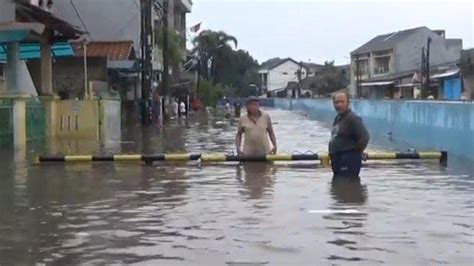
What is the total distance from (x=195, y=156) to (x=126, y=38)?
39054 mm

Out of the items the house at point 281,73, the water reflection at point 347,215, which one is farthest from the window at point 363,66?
the water reflection at point 347,215

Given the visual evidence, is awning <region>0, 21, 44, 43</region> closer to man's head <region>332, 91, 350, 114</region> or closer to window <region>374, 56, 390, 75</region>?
man's head <region>332, 91, 350, 114</region>

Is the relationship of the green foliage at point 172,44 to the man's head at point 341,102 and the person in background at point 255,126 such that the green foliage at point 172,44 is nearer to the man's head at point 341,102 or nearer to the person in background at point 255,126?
the person in background at point 255,126

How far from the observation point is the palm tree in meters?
109

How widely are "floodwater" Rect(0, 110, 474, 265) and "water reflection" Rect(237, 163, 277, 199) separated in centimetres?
2

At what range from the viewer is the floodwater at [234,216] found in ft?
25.6

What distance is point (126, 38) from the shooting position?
181 ft

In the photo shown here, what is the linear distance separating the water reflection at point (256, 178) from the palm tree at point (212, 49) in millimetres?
89849

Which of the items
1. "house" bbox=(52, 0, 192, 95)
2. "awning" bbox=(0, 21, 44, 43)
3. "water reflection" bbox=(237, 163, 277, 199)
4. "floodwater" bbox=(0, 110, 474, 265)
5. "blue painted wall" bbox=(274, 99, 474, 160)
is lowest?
"floodwater" bbox=(0, 110, 474, 265)

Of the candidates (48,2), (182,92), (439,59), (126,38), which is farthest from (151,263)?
(439,59)

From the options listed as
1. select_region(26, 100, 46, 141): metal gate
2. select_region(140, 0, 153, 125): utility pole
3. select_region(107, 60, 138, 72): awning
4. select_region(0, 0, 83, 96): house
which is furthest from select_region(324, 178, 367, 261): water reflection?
select_region(107, 60, 138, 72): awning

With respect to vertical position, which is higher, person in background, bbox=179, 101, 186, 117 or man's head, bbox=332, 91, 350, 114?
man's head, bbox=332, 91, 350, 114

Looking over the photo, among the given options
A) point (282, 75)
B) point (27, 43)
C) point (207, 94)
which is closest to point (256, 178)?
point (27, 43)

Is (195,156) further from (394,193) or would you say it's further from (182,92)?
(182,92)
